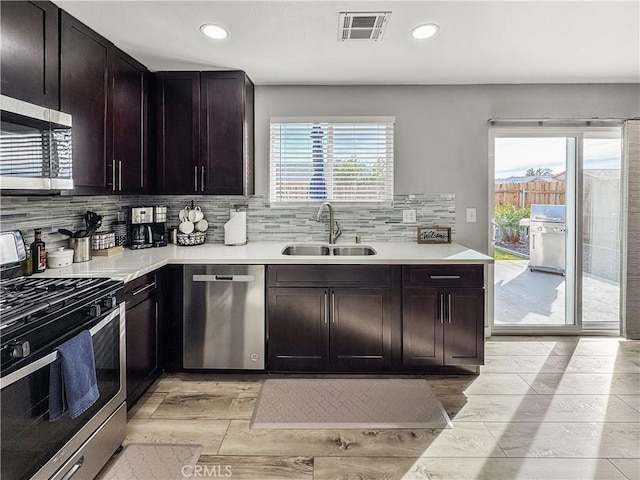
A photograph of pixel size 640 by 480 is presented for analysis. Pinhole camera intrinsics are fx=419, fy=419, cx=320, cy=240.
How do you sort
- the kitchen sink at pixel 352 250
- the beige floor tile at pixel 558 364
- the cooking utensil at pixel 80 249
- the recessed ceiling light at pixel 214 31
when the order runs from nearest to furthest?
the recessed ceiling light at pixel 214 31 < the cooking utensil at pixel 80 249 < the beige floor tile at pixel 558 364 < the kitchen sink at pixel 352 250

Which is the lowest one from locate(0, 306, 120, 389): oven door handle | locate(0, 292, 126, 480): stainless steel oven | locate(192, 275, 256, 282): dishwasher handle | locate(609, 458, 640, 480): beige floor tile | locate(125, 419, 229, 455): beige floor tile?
locate(609, 458, 640, 480): beige floor tile

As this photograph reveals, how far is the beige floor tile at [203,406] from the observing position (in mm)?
2492

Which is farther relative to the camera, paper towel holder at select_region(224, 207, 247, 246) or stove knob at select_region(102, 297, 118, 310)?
paper towel holder at select_region(224, 207, 247, 246)

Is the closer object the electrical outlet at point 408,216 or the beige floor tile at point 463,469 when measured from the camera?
the beige floor tile at point 463,469

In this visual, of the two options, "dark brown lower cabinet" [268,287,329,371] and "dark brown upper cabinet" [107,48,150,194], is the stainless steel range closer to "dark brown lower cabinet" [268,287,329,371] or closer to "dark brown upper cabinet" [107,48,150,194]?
"dark brown upper cabinet" [107,48,150,194]

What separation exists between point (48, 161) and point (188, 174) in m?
1.38

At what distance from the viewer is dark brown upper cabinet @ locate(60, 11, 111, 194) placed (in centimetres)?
224

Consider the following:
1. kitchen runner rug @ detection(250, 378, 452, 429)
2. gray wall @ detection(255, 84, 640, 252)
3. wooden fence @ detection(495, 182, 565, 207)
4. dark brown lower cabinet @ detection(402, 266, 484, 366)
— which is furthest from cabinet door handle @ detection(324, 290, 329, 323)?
wooden fence @ detection(495, 182, 565, 207)

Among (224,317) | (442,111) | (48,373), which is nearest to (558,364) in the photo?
(442,111)

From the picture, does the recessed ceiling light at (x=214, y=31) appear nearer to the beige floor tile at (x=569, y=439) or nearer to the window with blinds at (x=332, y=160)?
the window with blinds at (x=332, y=160)

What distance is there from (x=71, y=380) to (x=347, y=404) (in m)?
1.57

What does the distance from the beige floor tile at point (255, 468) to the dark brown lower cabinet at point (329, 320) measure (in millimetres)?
946

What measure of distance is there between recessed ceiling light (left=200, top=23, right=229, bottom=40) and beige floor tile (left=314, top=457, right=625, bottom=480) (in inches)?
96.7

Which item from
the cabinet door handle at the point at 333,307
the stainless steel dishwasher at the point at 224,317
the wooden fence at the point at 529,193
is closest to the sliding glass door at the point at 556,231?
the wooden fence at the point at 529,193
